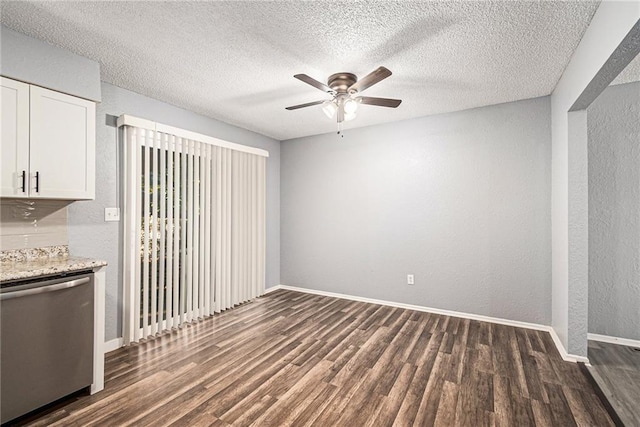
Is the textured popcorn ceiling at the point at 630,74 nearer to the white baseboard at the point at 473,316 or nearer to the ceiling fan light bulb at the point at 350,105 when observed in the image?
the ceiling fan light bulb at the point at 350,105

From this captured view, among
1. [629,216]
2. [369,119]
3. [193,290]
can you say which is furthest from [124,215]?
[629,216]

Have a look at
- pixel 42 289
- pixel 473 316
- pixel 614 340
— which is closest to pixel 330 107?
pixel 42 289

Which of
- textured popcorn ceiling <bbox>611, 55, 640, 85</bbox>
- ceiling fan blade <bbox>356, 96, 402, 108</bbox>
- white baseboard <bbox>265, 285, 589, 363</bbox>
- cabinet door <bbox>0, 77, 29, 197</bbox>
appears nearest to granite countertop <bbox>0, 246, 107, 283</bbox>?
cabinet door <bbox>0, 77, 29, 197</bbox>

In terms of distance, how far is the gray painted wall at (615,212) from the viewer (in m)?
2.89

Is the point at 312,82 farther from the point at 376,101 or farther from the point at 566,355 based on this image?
the point at 566,355

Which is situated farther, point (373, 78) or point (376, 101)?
point (376, 101)

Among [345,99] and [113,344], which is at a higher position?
[345,99]

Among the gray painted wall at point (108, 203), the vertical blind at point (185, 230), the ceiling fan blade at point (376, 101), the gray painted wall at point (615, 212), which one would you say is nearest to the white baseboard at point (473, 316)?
the gray painted wall at point (615, 212)

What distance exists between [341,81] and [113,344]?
3.37m

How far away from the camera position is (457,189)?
12.3ft

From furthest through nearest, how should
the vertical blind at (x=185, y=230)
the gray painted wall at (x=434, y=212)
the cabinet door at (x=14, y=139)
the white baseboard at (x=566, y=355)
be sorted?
the gray painted wall at (x=434, y=212) → the vertical blind at (x=185, y=230) → the white baseboard at (x=566, y=355) → the cabinet door at (x=14, y=139)

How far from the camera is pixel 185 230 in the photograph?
11.5ft

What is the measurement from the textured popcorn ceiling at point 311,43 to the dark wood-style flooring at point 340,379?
2.64m

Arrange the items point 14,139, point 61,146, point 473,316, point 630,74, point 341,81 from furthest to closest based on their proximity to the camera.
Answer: point 473,316 < point 630,74 < point 341,81 < point 61,146 < point 14,139
